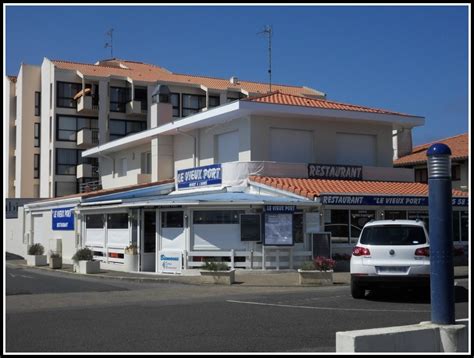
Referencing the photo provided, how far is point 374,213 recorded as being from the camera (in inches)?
1001

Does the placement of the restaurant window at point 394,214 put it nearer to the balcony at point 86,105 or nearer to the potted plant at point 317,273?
the potted plant at point 317,273

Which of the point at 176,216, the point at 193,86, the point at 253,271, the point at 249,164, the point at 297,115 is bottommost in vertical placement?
the point at 253,271

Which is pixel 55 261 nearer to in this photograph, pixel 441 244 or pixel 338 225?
pixel 338 225

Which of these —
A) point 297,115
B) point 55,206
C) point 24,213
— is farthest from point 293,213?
point 24,213

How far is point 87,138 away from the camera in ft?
169

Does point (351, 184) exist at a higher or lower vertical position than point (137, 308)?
Answer: higher

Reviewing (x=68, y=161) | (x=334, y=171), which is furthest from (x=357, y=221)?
(x=68, y=161)

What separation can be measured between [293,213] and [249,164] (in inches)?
169

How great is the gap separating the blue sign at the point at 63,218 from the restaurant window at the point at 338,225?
504 inches

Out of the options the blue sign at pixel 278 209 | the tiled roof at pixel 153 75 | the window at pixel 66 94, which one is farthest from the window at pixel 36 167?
the blue sign at pixel 278 209

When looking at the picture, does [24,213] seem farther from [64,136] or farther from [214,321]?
[214,321]

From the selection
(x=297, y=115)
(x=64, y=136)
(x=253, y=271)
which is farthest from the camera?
(x=64, y=136)

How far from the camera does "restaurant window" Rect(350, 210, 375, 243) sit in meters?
24.9

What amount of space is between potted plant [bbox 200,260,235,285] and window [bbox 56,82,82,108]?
3650 centimetres
